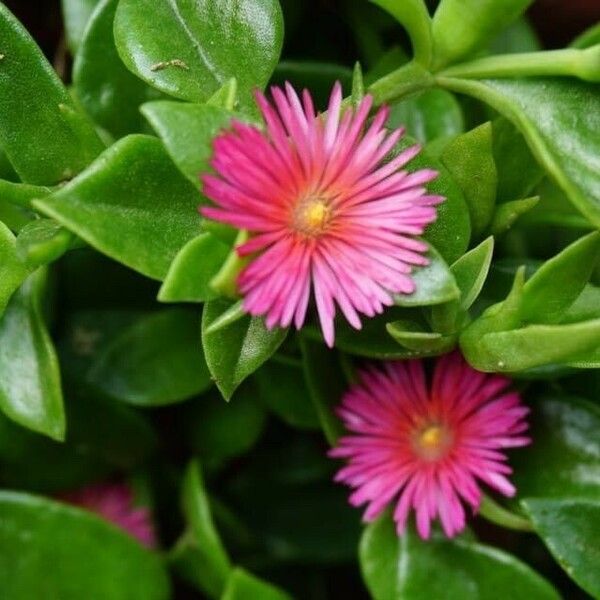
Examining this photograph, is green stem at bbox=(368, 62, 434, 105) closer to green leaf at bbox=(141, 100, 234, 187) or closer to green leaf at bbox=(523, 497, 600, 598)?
green leaf at bbox=(141, 100, 234, 187)

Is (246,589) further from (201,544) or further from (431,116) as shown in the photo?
(431,116)

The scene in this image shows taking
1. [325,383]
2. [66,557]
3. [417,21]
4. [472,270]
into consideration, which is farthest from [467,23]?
[66,557]

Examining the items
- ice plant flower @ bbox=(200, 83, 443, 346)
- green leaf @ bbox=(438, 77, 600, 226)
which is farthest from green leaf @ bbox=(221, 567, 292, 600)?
green leaf @ bbox=(438, 77, 600, 226)

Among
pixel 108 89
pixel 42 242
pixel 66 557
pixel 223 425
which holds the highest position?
pixel 108 89

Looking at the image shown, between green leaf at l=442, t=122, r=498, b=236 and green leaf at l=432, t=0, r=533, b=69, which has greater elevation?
green leaf at l=432, t=0, r=533, b=69

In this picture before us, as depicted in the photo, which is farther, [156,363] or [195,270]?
[156,363]

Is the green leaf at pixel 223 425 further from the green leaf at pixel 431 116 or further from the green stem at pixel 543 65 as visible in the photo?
the green stem at pixel 543 65

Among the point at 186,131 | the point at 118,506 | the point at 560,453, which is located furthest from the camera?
the point at 118,506
